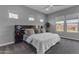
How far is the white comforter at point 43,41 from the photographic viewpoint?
2.05 metres

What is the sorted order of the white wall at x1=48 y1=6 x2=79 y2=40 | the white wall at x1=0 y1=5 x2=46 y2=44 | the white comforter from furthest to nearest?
the white wall at x1=0 y1=5 x2=46 y2=44
the white comforter
the white wall at x1=48 y1=6 x2=79 y2=40

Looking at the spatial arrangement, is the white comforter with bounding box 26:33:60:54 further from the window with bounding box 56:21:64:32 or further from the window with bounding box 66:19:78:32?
the window with bounding box 66:19:78:32

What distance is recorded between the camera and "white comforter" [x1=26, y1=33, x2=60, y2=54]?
205cm

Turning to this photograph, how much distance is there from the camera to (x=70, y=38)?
1854 mm

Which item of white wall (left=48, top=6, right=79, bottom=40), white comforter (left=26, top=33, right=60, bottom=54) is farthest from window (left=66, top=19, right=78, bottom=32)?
white comforter (left=26, top=33, right=60, bottom=54)

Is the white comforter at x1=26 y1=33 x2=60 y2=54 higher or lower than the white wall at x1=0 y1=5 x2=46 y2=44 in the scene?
lower

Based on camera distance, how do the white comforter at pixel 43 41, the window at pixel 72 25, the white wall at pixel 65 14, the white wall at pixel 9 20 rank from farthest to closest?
the white wall at pixel 9 20 < the white comforter at pixel 43 41 < the white wall at pixel 65 14 < the window at pixel 72 25

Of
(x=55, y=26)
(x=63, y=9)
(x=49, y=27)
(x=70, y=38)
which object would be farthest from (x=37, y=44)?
(x=63, y=9)

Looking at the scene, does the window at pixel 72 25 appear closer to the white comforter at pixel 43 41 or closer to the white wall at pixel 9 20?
the white comforter at pixel 43 41

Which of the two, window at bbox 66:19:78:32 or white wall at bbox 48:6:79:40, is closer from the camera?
window at bbox 66:19:78:32

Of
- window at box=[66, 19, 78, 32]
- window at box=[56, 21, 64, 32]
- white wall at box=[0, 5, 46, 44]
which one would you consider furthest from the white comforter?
white wall at box=[0, 5, 46, 44]

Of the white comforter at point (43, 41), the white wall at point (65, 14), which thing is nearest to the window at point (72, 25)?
the white wall at point (65, 14)

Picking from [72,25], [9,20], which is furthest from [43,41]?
[9,20]

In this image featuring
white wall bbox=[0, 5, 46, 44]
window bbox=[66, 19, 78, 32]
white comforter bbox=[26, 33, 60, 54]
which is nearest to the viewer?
window bbox=[66, 19, 78, 32]
